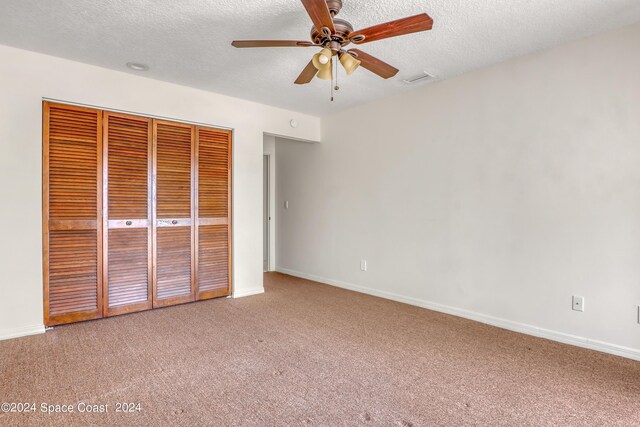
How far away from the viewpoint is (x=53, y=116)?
309 cm

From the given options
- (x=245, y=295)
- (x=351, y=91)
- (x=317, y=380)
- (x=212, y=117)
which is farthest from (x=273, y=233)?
(x=317, y=380)

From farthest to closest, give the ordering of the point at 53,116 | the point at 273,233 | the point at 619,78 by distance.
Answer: the point at 273,233 < the point at 53,116 < the point at 619,78

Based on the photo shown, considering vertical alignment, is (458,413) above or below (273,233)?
below

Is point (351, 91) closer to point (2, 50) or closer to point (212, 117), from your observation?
point (212, 117)

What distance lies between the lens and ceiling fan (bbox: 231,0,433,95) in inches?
74.6

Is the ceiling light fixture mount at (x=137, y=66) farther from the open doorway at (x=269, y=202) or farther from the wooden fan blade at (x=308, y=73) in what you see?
the open doorway at (x=269, y=202)

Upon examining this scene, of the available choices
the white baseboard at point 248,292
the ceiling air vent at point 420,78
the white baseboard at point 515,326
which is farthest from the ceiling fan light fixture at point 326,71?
the white baseboard at point 248,292

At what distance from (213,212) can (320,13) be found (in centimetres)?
272

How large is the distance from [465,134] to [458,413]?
252cm

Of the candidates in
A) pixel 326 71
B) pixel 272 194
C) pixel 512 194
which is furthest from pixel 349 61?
pixel 272 194

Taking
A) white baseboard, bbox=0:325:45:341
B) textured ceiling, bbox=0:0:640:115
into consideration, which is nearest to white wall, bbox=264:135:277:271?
textured ceiling, bbox=0:0:640:115

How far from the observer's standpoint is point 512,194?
10.2ft

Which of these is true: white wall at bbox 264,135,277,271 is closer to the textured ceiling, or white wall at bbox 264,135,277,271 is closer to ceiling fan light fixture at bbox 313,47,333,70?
the textured ceiling

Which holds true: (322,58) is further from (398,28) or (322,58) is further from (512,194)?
(512,194)
